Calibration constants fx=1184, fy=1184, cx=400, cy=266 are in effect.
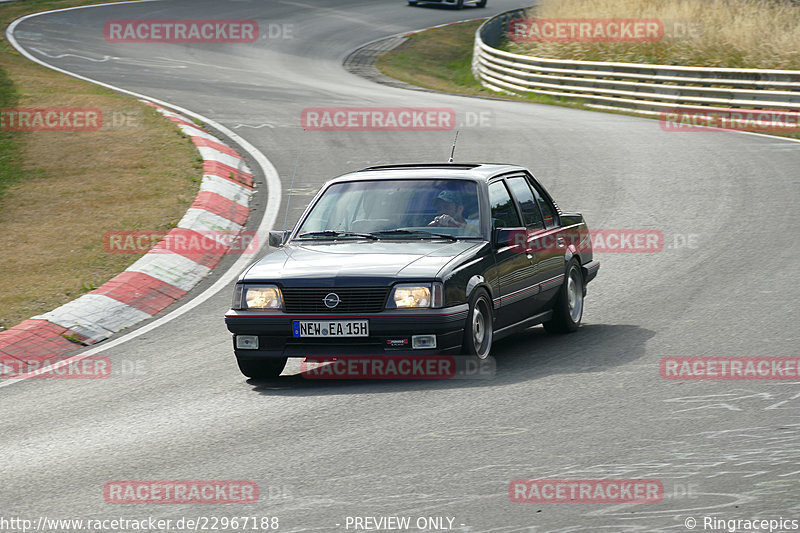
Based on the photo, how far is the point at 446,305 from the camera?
8062mm

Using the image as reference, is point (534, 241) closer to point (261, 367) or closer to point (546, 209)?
point (546, 209)

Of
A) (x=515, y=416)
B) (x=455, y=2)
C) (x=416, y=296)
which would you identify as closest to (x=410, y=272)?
(x=416, y=296)

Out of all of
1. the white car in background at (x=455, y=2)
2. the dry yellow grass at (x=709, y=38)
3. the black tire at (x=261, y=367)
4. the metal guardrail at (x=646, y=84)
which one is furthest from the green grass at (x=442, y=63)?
the black tire at (x=261, y=367)

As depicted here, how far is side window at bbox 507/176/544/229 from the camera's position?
9.89 meters

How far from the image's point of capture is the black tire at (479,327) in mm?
8242

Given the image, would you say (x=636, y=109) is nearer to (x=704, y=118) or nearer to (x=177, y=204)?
(x=704, y=118)

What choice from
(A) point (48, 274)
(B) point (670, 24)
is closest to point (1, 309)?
(A) point (48, 274)

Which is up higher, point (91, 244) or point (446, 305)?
point (446, 305)

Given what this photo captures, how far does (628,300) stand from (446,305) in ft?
11.8

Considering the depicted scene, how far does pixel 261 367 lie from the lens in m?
8.55

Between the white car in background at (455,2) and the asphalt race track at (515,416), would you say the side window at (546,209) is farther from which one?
the white car in background at (455,2)

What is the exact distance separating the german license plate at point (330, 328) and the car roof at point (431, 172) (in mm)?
1712

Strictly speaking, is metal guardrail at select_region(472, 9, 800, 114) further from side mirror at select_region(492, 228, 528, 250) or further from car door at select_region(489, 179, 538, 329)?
side mirror at select_region(492, 228, 528, 250)

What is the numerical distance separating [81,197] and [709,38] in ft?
66.0
